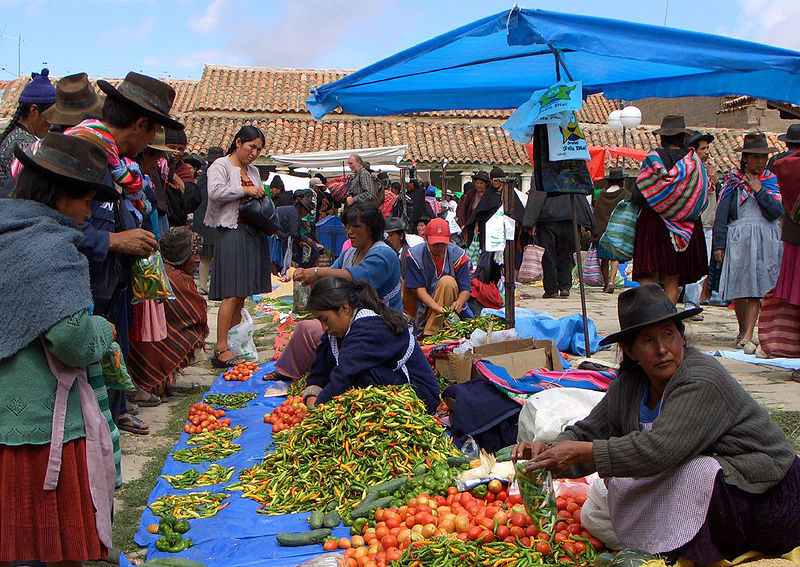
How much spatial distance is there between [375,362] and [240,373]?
2750 mm

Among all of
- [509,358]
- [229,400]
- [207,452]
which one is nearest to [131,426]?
[207,452]

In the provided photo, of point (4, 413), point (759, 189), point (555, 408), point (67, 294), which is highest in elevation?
point (759, 189)

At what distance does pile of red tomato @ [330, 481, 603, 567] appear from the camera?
3.29 meters

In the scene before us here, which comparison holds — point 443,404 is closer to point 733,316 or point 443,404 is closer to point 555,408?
point 555,408

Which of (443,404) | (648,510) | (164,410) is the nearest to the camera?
(648,510)

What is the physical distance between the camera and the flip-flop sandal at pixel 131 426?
5.41m

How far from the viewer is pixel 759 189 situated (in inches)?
294

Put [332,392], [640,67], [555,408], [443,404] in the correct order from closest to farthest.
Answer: [555,408]
[332,392]
[443,404]
[640,67]

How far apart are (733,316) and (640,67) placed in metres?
4.88

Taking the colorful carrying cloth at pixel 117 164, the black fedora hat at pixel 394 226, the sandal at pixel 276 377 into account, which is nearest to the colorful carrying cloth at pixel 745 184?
the black fedora hat at pixel 394 226

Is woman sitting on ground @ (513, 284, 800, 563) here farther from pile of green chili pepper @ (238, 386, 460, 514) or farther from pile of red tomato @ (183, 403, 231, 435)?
pile of red tomato @ (183, 403, 231, 435)

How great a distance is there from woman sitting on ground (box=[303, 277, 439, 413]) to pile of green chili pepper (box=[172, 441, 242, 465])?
602mm

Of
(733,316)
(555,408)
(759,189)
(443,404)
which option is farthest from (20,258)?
(733,316)

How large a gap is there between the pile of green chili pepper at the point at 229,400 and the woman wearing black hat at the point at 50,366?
345 cm
